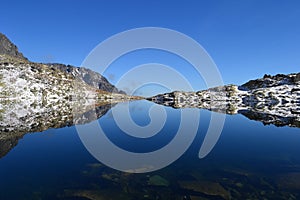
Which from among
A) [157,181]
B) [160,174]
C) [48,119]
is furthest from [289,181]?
[48,119]

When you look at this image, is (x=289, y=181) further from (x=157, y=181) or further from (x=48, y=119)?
(x=48, y=119)

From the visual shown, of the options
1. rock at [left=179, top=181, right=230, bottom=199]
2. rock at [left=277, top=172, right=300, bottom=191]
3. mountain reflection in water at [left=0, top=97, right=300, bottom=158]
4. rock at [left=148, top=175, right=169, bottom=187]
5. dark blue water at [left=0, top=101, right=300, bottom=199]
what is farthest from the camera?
mountain reflection in water at [left=0, top=97, right=300, bottom=158]

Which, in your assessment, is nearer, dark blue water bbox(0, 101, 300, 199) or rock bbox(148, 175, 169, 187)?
dark blue water bbox(0, 101, 300, 199)

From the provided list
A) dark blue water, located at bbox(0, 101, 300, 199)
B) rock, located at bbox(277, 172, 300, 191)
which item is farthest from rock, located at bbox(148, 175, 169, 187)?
rock, located at bbox(277, 172, 300, 191)

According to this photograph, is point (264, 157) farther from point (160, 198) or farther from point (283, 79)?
point (283, 79)

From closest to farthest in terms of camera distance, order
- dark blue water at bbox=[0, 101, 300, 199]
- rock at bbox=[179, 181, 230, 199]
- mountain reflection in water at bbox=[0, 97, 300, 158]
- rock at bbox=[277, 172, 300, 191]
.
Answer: rock at bbox=[179, 181, 230, 199], dark blue water at bbox=[0, 101, 300, 199], rock at bbox=[277, 172, 300, 191], mountain reflection in water at bbox=[0, 97, 300, 158]

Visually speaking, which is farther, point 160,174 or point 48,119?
point 48,119

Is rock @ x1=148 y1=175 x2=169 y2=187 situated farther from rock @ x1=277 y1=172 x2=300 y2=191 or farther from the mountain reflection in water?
the mountain reflection in water

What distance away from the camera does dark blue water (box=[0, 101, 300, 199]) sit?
1414 cm

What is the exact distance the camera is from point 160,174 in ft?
57.1

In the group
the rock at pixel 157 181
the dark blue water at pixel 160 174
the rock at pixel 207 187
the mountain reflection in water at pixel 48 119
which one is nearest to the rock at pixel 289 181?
the dark blue water at pixel 160 174

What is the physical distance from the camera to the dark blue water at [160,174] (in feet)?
46.4

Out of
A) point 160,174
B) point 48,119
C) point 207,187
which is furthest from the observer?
point 48,119

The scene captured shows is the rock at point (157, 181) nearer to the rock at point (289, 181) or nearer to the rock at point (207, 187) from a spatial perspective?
the rock at point (207, 187)
